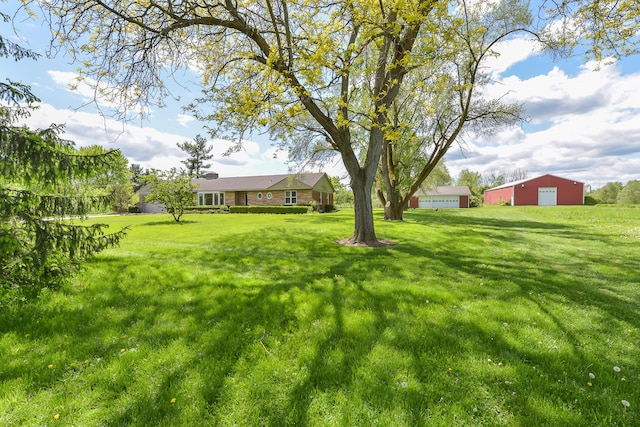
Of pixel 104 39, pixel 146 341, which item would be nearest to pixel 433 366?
pixel 146 341

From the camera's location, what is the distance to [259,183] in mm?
34281

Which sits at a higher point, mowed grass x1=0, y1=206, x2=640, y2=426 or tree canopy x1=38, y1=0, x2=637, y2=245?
tree canopy x1=38, y1=0, x2=637, y2=245

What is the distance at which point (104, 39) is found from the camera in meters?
7.00

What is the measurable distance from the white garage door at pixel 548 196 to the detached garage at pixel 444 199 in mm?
9911

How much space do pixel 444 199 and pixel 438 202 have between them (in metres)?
1.07

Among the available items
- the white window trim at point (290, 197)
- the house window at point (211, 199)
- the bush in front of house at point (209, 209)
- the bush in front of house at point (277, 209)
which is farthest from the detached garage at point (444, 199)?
the bush in front of house at point (209, 209)

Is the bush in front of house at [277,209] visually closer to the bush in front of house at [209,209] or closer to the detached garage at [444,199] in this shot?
the bush in front of house at [209,209]

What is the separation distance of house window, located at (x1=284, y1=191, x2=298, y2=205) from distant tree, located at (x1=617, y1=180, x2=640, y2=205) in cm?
5377

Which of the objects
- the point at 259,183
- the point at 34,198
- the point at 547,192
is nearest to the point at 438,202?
the point at 547,192

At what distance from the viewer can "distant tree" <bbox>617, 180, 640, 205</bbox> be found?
46094 millimetres

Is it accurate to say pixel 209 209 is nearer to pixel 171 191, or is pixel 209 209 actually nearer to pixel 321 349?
pixel 171 191

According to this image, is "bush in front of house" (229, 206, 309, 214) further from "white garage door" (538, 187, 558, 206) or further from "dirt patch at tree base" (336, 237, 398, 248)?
"white garage door" (538, 187, 558, 206)

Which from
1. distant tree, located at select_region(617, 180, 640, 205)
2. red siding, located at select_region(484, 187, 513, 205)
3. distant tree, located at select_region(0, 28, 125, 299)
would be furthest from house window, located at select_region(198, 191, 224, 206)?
distant tree, located at select_region(617, 180, 640, 205)

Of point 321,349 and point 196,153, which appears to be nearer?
point 321,349
